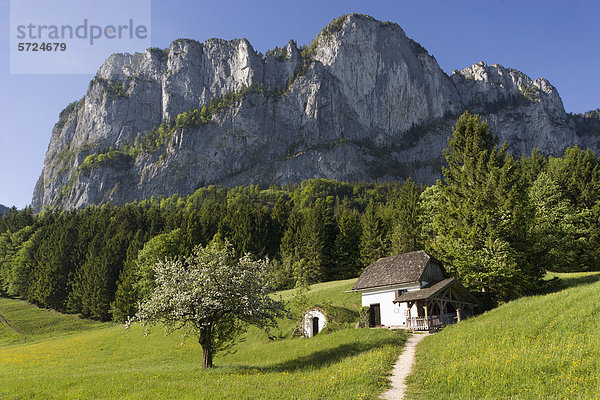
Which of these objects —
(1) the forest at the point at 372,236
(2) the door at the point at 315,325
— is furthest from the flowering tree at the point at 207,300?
(2) the door at the point at 315,325

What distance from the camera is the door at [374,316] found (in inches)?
1351

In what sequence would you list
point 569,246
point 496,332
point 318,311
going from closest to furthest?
point 496,332 → point 318,311 → point 569,246

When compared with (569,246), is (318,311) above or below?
below

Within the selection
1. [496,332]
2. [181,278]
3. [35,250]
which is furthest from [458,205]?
[35,250]

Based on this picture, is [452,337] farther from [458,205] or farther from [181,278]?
[181,278]

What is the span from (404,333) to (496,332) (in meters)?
9.97

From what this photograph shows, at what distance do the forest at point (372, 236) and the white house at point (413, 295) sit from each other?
1962 millimetres

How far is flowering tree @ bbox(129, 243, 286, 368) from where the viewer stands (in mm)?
19938

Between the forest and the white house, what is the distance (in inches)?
77.3

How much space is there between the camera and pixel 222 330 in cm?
2327

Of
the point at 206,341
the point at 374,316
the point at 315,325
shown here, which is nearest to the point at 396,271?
the point at 374,316

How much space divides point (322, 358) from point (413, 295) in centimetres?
1272

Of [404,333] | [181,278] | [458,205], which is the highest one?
[458,205]

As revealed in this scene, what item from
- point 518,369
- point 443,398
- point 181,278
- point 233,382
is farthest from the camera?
point 181,278
